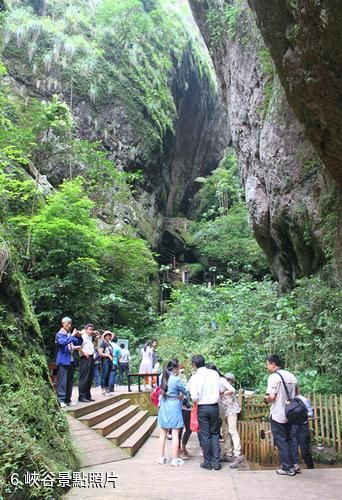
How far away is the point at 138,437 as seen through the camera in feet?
25.8

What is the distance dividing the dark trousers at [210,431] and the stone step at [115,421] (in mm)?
2054

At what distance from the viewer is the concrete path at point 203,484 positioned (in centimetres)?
439

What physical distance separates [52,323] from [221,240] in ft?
46.3

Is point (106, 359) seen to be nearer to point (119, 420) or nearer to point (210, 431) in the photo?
point (119, 420)

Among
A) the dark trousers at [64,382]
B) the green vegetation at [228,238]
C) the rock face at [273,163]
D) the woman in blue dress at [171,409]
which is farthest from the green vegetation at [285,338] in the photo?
the green vegetation at [228,238]

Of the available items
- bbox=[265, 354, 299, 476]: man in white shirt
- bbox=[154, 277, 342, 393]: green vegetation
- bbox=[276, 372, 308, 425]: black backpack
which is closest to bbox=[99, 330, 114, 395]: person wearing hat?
bbox=[154, 277, 342, 393]: green vegetation

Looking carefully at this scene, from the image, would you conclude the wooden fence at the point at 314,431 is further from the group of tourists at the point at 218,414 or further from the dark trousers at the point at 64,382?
the dark trousers at the point at 64,382

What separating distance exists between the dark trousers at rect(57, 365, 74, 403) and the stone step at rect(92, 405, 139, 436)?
2.59ft

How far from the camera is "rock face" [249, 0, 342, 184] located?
219 inches

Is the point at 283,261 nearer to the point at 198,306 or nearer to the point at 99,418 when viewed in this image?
the point at 198,306

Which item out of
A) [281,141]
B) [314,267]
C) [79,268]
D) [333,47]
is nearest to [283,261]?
[314,267]

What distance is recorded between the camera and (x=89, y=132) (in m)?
23.4

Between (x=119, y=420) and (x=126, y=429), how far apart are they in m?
0.41

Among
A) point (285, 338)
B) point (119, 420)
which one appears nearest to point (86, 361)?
point (119, 420)
